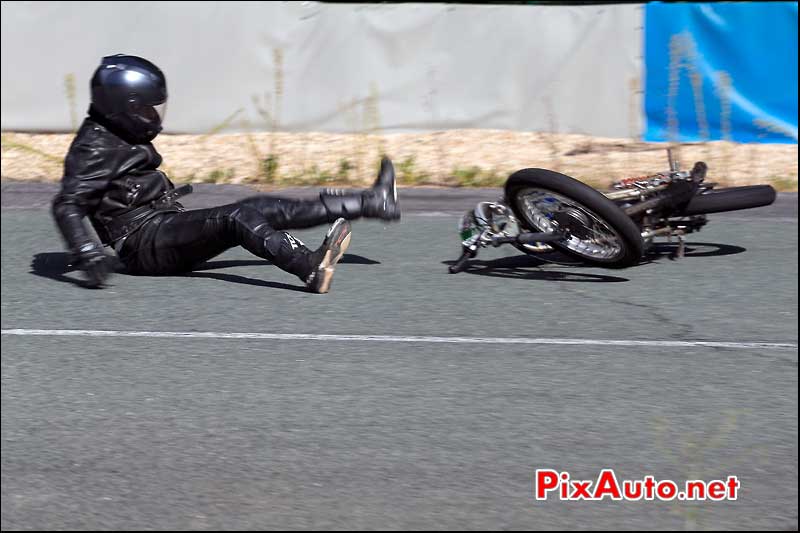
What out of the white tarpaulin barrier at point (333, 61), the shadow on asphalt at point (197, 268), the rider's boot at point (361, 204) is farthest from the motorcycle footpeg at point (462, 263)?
the white tarpaulin barrier at point (333, 61)

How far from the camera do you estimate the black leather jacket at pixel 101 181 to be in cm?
668

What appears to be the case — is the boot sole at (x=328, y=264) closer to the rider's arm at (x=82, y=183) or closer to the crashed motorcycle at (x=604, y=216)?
the crashed motorcycle at (x=604, y=216)

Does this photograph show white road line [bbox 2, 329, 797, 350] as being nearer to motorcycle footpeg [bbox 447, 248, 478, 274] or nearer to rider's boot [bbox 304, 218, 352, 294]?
rider's boot [bbox 304, 218, 352, 294]

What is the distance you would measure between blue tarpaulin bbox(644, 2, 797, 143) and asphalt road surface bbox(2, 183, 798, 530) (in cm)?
435

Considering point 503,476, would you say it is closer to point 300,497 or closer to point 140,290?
point 300,497

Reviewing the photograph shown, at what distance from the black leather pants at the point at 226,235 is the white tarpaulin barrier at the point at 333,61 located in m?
6.15

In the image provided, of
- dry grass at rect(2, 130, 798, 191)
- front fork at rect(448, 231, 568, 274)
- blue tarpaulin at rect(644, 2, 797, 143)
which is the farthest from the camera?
blue tarpaulin at rect(644, 2, 797, 143)

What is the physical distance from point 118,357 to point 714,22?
327 inches

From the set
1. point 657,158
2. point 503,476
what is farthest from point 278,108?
point 503,476

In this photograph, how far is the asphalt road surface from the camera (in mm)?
4430

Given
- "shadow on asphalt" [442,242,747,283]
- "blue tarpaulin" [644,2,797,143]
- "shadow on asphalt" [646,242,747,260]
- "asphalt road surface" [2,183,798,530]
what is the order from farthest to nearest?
"blue tarpaulin" [644,2,797,143], "shadow on asphalt" [646,242,747,260], "shadow on asphalt" [442,242,747,283], "asphalt road surface" [2,183,798,530]

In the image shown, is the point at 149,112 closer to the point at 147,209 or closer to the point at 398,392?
the point at 147,209

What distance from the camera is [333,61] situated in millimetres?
12992

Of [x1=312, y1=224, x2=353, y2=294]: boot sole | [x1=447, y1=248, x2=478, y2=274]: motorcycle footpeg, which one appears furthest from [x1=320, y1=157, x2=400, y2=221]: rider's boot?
[x1=447, y1=248, x2=478, y2=274]: motorcycle footpeg
